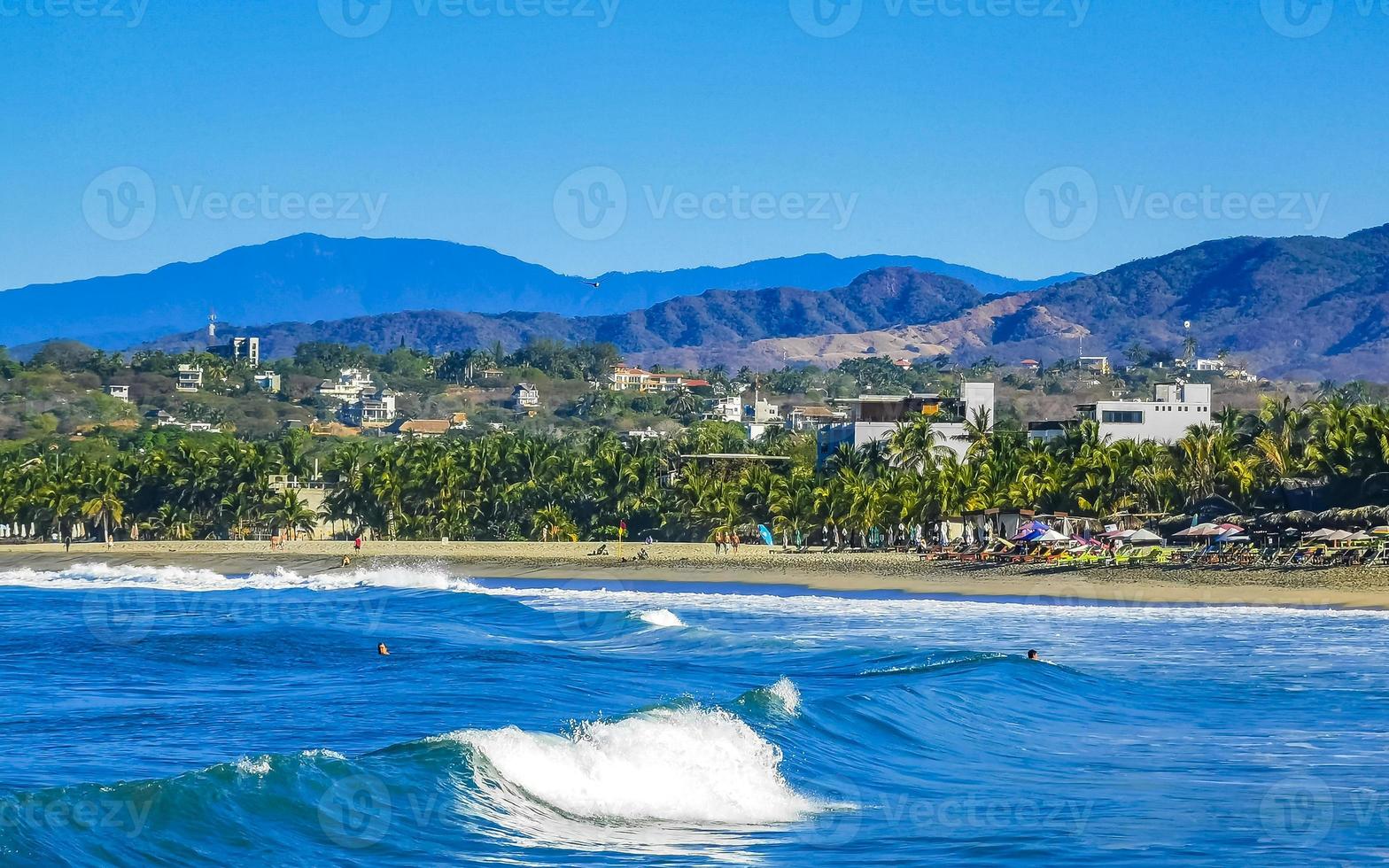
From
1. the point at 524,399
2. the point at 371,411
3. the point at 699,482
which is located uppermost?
the point at 524,399

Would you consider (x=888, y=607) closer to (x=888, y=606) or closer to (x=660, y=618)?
(x=888, y=606)

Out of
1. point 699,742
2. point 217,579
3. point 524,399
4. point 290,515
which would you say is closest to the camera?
point 699,742

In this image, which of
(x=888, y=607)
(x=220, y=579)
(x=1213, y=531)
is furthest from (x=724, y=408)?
(x=888, y=607)

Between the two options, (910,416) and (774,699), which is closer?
(774,699)

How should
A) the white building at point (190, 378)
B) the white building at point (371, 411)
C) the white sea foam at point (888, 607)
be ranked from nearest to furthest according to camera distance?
the white sea foam at point (888, 607) < the white building at point (190, 378) < the white building at point (371, 411)

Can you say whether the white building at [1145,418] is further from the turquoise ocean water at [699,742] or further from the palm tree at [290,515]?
the turquoise ocean water at [699,742]

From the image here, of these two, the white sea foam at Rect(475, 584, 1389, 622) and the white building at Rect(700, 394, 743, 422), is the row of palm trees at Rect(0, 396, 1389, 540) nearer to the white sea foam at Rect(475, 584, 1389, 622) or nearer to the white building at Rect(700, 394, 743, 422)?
the white sea foam at Rect(475, 584, 1389, 622)

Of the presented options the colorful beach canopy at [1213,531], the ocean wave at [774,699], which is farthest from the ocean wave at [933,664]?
the colorful beach canopy at [1213,531]
